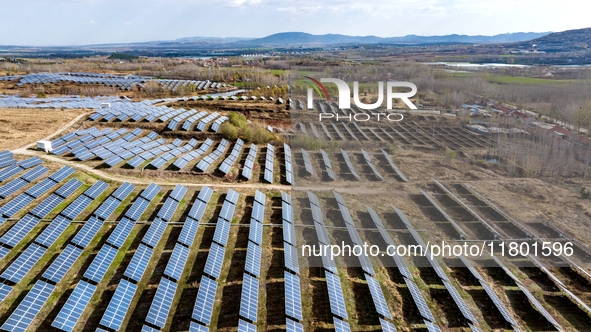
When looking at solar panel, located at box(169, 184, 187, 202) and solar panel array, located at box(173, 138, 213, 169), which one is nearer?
solar panel, located at box(169, 184, 187, 202)

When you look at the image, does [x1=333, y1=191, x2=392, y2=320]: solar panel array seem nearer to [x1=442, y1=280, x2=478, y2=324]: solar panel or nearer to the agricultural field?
the agricultural field

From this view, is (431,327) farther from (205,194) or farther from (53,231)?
(53,231)

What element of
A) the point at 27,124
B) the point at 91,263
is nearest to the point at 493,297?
the point at 91,263

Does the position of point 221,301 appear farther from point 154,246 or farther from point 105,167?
point 105,167

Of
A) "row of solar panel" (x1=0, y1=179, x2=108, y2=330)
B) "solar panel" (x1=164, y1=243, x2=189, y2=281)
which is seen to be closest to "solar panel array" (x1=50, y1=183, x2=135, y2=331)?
"row of solar panel" (x1=0, y1=179, x2=108, y2=330)

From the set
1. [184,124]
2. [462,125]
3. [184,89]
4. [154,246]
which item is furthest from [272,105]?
[154,246]

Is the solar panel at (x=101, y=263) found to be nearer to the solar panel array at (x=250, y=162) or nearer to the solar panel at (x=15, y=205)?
the solar panel at (x=15, y=205)
